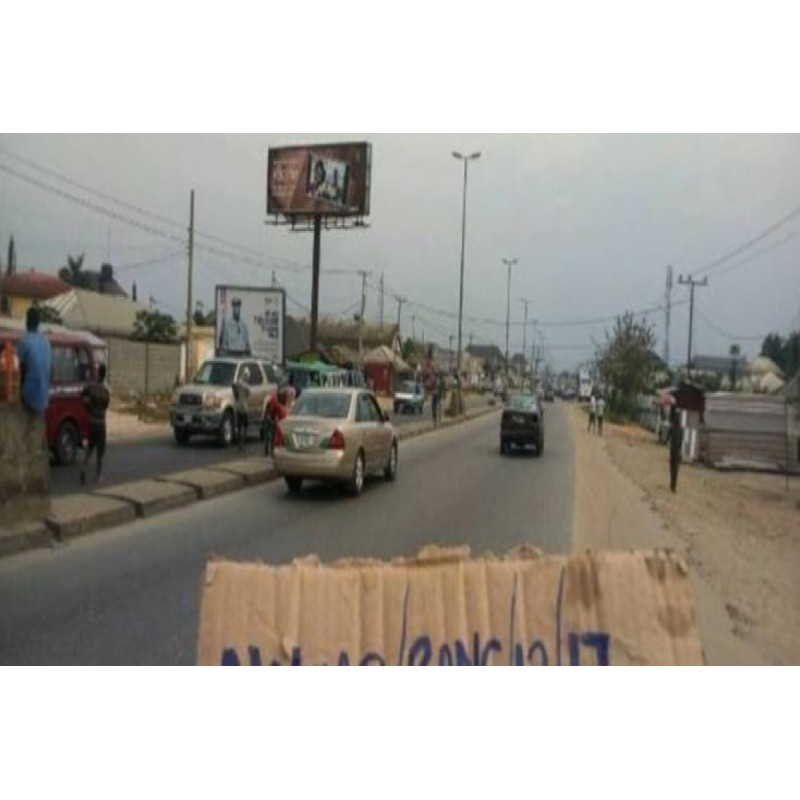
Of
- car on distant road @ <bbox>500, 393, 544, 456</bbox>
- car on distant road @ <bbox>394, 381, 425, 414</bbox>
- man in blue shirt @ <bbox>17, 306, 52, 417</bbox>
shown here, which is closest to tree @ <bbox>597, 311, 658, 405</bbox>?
car on distant road @ <bbox>394, 381, 425, 414</bbox>

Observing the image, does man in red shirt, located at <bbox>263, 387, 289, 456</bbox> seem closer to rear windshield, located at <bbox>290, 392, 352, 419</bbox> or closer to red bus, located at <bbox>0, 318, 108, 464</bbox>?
rear windshield, located at <bbox>290, 392, 352, 419</bbox>

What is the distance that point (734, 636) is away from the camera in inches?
188

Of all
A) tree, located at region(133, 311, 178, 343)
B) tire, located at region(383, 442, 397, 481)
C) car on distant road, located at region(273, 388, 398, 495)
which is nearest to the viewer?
car on distant road, located at region(273, 388, 398, 495)

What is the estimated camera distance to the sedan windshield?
16391 millimetres

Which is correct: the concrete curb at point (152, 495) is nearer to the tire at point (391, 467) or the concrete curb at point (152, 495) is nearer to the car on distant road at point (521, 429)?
the tire at point (391, 467)

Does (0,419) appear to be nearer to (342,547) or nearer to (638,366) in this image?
(342,547)

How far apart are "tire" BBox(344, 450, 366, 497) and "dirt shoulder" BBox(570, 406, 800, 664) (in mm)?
2461

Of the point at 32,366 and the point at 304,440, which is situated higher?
the point at 32,366

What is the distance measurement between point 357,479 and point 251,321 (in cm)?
1362

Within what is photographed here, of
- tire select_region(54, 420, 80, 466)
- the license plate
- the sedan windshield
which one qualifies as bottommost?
tire select_region(54, 420, 80, 466)

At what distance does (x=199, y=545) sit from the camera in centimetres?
648

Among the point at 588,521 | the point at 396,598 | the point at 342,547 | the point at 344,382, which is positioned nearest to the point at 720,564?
the point at 588,521

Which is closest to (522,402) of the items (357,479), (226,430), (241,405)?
(241,405)

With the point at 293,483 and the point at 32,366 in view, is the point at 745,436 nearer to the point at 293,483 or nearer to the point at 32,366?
the point at 293,483
